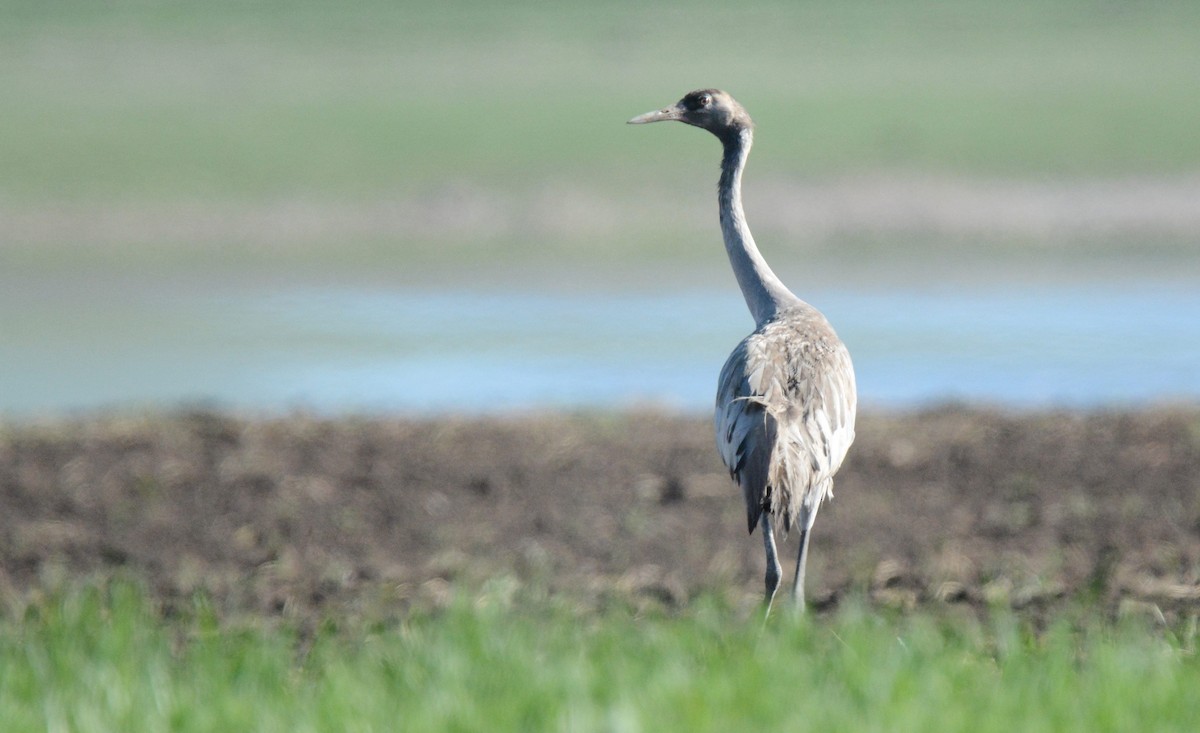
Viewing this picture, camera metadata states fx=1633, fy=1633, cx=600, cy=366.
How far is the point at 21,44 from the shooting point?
37188 millimetres

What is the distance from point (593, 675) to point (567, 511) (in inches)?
118

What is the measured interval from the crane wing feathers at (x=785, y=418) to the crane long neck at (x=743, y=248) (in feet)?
1.39

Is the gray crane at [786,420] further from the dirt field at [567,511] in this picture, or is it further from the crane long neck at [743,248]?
the dirt field at [567,511]

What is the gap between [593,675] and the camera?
15.4ft

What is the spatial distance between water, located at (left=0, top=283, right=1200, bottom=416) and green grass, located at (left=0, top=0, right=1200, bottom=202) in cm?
692

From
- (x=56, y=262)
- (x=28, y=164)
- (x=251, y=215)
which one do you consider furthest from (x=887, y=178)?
(x=28, y=164)

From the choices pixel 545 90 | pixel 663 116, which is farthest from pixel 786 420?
pixel 545 90

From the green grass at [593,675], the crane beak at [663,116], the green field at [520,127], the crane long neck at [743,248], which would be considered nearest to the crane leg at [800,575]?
the green grass at [593,675]

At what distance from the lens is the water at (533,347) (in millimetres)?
11328

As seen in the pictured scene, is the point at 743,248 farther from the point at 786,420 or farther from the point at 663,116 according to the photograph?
the point at 786,420

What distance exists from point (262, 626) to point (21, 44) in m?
34.5

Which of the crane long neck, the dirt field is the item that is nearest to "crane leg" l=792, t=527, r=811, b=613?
the dirt field

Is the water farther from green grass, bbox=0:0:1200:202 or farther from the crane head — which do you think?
green grass, bbox=0:0:1200:202

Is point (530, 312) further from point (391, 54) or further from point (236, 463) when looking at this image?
point (391, 54)
